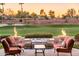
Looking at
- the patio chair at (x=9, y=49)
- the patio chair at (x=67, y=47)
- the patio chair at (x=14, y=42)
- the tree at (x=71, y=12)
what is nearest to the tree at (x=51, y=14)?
the tree at (x=71, y=12)

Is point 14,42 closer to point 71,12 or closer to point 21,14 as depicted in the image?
point 21,14

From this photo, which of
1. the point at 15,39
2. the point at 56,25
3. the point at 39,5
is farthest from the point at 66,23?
the point at 15,39

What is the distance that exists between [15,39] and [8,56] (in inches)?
15.1

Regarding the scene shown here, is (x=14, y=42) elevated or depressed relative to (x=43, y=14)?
depressed

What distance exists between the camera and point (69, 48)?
5820 millimetres

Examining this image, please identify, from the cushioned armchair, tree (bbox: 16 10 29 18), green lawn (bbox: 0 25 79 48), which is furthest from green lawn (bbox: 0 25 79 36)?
tree (bbox: 16 10 29 18)

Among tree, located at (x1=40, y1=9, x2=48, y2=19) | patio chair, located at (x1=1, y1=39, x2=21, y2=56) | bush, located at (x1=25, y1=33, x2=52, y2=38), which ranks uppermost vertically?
tree, located at (x1=40, y1=9, x2=48, y2=19)

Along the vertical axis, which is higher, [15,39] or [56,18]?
[56,18]

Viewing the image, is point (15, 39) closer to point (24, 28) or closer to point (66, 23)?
point (24, 28)

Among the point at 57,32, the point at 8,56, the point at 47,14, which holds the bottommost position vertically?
the point at 8,56

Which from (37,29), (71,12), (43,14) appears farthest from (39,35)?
(71,12)

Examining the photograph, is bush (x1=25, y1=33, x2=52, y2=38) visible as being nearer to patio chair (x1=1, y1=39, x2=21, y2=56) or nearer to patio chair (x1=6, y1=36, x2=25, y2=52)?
patio chair (x1=6, y1=36, x2=25, y2=52)

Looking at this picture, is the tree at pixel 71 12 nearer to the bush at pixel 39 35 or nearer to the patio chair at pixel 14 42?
the bush at pixel 39 35

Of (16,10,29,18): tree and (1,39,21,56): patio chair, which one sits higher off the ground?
(16,10,29,18): tree
